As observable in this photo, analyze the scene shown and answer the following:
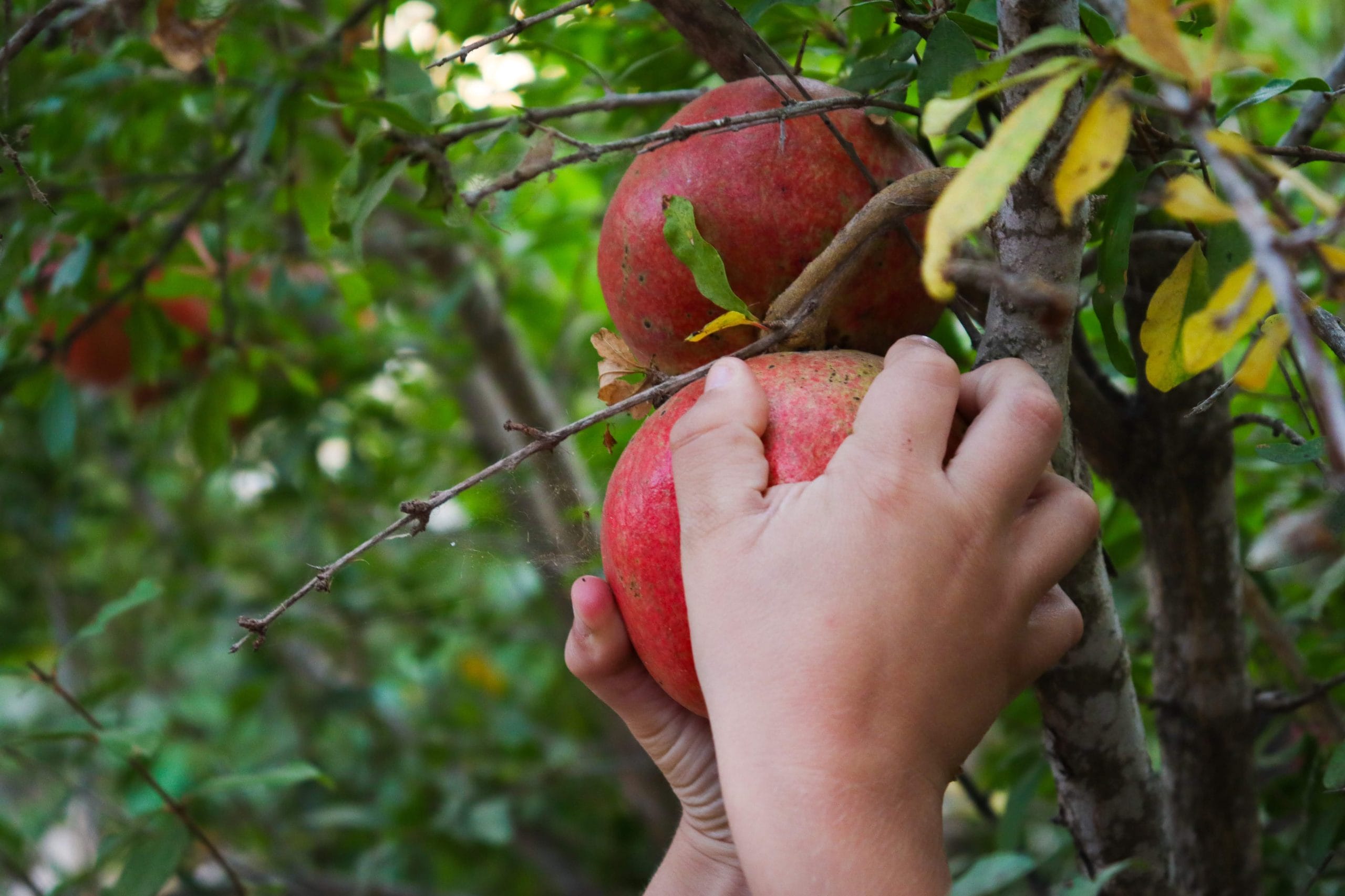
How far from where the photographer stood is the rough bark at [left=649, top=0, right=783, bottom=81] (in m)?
0.87

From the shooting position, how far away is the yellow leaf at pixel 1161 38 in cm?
43

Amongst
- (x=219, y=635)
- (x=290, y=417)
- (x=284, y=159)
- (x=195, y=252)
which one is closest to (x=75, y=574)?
(x=219, y=635)

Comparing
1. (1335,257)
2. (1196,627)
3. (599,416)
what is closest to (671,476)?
(599,416)

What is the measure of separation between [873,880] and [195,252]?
1.48 meters

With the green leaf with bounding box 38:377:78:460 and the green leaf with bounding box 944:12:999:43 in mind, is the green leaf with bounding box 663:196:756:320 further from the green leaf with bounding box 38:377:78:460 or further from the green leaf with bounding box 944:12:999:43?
the green leaf with bounding box 38:377:78:460

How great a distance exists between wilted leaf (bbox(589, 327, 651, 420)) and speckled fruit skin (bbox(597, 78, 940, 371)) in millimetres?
26

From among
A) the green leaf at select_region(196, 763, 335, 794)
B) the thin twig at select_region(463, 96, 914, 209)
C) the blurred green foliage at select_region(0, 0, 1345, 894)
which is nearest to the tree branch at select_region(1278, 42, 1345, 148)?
the blurred green foliage at select_region(0, 0, 1345, 894)

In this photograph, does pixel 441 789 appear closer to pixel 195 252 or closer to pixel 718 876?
pixel 195 252

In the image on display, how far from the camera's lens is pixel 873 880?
2.01 feet

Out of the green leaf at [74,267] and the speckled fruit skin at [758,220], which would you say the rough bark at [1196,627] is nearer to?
the speckled fruit skin at [758,220]

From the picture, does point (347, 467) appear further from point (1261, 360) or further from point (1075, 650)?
point (1261, 360)

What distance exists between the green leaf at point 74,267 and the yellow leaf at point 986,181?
46.4 inches

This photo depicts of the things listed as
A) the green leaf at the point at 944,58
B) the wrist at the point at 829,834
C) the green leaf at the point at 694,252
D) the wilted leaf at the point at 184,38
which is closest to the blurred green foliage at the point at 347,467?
the green leaf at the point at 944,58

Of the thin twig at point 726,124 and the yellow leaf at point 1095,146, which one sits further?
the thin twig at point 726,124
